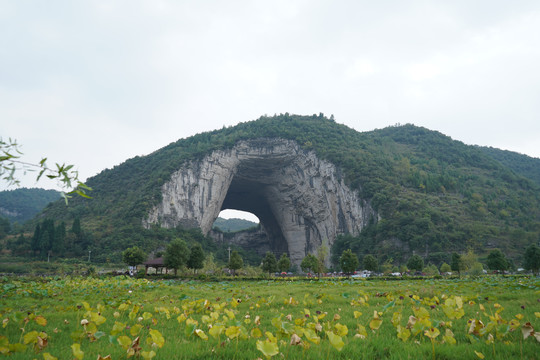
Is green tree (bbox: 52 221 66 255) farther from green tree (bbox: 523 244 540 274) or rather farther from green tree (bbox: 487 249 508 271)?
green tree (bbox: 523 244 540 274)

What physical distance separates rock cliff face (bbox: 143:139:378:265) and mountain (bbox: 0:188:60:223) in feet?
267

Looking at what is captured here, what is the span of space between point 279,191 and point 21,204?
122m

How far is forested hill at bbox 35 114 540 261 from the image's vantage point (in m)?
60.5

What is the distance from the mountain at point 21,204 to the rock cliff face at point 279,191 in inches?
3200

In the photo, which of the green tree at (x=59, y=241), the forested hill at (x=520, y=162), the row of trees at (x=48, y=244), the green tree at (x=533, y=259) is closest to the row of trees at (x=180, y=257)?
the green tree at (x=59, y=241)

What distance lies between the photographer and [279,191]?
92.6 meters

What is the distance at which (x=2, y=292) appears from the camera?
37.9ft

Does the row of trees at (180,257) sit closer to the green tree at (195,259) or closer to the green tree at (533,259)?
the green tree at (195,259)

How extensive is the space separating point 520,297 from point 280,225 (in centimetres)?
9072

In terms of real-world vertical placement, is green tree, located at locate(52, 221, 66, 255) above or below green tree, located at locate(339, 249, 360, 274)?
above

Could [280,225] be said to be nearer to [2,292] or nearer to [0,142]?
[2,292]

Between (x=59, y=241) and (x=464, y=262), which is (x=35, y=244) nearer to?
(x=59, y=241)

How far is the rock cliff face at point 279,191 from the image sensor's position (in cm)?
8045

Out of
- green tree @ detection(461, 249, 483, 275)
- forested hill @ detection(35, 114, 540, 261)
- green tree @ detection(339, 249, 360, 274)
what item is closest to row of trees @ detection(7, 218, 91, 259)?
forested hill @ detection(35, 114, 540, 261)
